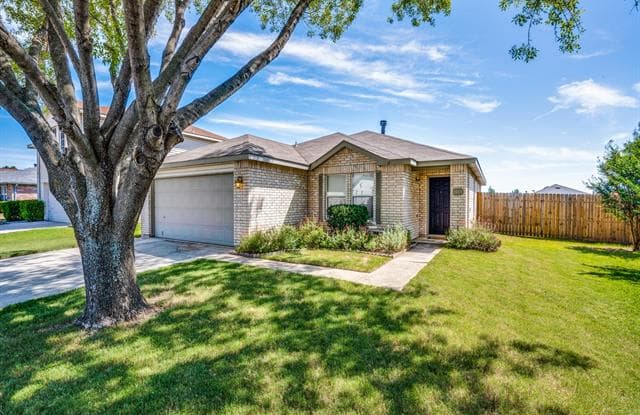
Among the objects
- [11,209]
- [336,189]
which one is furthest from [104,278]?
[11,209]

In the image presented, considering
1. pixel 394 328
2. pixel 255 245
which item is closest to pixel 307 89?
pixel 255 245

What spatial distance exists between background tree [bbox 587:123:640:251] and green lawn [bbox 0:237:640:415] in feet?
21.9

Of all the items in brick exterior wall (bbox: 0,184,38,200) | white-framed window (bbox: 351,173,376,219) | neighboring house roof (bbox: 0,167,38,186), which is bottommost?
white-framed window (bbox: 351,173,376,219)

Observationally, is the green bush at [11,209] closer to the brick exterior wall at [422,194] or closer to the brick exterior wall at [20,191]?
the brick exterior wall at [20,191]

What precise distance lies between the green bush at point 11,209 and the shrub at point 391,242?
2685 cm

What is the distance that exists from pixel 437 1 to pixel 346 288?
6954mm

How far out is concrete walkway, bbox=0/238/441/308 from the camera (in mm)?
5805

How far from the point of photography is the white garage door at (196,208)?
33.5ft

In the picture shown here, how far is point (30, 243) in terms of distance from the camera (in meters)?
11.2

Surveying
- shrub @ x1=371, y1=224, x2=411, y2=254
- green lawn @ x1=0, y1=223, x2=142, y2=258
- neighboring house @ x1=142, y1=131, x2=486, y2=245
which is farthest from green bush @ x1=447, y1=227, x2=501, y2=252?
green lawn @ x1=0, y1=223, x2=142, y2=258

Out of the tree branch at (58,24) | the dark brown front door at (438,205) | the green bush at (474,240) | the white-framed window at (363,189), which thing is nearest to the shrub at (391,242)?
the white-framed window at (363,189)

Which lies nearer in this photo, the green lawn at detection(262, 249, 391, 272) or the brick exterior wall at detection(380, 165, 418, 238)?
the green lawn at detection(262, 249, 391, 272)

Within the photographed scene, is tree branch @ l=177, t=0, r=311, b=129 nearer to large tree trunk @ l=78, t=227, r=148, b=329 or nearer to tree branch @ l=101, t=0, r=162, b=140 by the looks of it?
tree branch @ l=101, t=0, r=162, b=140

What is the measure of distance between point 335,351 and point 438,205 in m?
10.1
